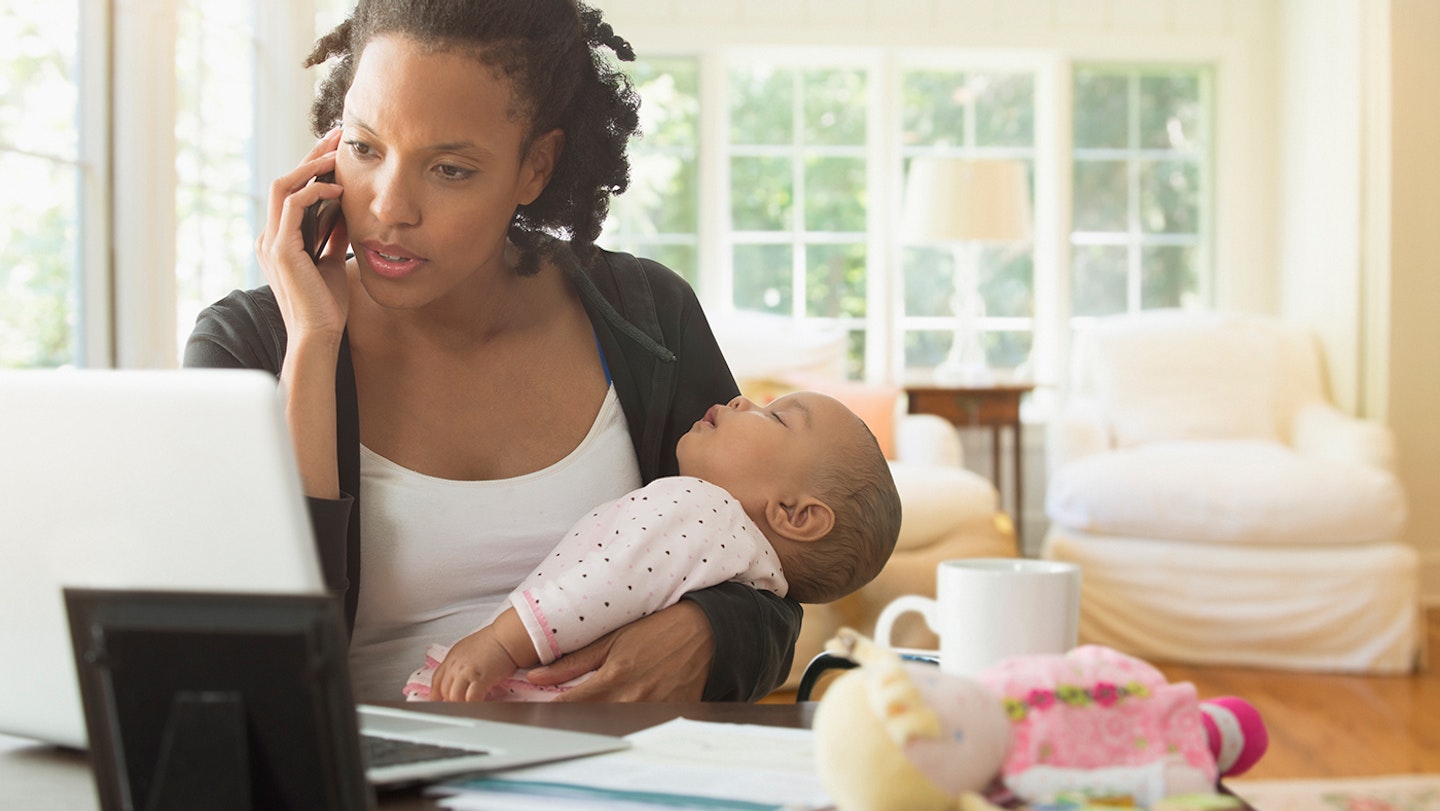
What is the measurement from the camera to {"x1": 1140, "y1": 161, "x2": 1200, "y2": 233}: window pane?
5.51m

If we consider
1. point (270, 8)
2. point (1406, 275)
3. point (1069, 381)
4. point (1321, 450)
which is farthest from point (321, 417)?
point (1069, 381)

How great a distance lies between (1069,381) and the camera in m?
5.52

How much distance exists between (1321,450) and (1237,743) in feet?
12.8

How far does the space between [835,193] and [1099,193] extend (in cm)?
107

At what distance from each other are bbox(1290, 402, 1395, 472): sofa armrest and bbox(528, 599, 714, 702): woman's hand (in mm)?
3298

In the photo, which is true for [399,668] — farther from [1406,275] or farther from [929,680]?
[1406,275]

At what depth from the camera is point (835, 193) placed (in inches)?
215

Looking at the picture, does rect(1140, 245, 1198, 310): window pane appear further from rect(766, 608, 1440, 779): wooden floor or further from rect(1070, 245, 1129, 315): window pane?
rect(766, 608, 1440, 779): wooden floor

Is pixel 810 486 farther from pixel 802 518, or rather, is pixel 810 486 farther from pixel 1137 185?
pixel 1137 185

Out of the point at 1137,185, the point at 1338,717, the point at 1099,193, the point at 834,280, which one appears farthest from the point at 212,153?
the point at 1137,185

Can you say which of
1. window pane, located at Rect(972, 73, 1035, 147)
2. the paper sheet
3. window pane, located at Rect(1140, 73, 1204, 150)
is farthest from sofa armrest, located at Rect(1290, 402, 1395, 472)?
the paper sheet

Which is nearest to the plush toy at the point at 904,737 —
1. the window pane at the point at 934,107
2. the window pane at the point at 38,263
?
the window pane at the point at 38,263

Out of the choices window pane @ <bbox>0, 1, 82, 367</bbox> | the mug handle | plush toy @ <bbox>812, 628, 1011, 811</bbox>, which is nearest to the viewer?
plush toy @ <bbox>812, 628, 1011, 811</bbox>

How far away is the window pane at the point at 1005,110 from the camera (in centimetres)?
548
